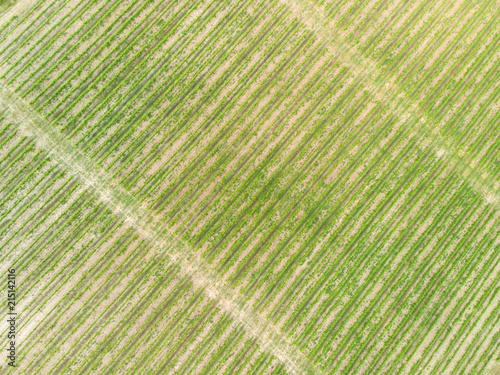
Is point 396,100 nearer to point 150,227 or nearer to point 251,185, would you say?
point 251,185

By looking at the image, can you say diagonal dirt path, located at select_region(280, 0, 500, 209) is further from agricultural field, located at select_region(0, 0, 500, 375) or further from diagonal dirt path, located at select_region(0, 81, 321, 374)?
diagonal dirt path, located at select_region(0, 81, 321, 374)

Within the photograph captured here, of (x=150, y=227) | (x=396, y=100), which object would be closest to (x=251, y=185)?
(x=150, y=227)

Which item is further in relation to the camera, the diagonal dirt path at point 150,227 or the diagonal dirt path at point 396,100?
the diagonal dirt path at point 396,100

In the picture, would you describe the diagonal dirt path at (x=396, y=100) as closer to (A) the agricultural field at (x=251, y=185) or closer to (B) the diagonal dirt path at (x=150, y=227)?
(A) the agricultural field at (x=251, y=185)

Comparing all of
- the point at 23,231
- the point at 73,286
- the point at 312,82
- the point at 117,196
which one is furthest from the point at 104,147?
the point at 312,82

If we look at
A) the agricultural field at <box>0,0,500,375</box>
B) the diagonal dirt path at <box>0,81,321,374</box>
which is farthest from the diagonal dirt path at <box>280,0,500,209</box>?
the diagonal dirt path at <box>0,81,321,374</box>

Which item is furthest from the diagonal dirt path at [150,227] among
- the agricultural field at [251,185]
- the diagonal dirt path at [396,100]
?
the diagonal dirt path at [396,100]
